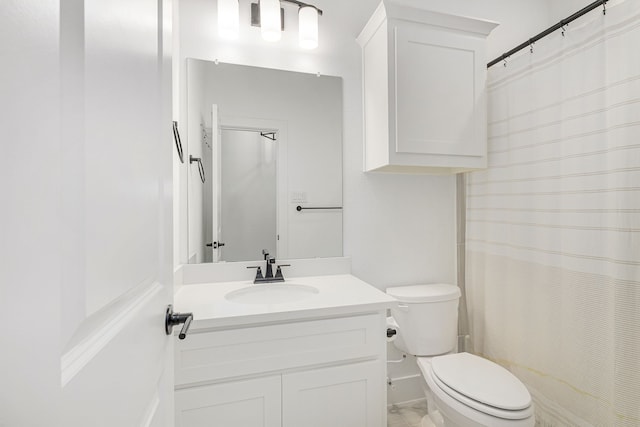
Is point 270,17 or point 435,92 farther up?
point 270,17

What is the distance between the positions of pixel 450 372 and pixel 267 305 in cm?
87

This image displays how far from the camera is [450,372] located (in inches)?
52.7

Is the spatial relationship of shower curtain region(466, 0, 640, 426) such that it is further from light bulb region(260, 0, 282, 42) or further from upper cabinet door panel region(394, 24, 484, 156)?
light bulb region(260, 0, 282, 42)

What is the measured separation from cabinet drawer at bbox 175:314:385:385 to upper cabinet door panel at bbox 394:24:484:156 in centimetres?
88

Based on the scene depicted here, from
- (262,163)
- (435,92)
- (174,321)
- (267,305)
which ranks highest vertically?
(435,92)

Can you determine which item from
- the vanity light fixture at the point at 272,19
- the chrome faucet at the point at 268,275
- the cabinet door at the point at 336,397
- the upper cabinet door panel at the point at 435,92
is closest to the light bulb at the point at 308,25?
the vanity light fixture at the point at 272,19

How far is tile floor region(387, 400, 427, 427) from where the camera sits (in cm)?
168

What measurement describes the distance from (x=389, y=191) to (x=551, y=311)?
3.22 ft

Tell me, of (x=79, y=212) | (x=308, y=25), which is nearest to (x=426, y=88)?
(x=308, y=25)

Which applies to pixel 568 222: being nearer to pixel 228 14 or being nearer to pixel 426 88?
pixel 426 88

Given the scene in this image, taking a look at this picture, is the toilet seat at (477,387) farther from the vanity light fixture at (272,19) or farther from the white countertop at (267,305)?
the vanity light fixture at (272,19)

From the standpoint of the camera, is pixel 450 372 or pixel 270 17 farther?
pixel 270 17

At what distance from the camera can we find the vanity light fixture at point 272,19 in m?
1.50

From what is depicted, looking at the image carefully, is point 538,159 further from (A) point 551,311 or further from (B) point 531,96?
(A) point 551,311
